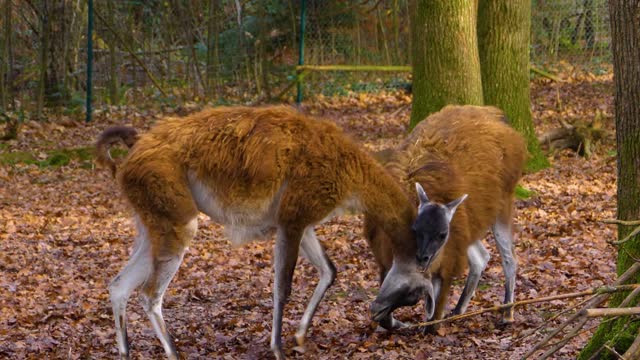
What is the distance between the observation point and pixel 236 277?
8.77m

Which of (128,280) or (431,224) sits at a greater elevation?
(431,224)

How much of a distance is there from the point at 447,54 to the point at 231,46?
927 cm

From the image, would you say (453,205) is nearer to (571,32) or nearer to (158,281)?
(158,281)

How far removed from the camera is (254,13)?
1941cm

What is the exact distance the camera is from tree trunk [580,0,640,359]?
4.72 metres

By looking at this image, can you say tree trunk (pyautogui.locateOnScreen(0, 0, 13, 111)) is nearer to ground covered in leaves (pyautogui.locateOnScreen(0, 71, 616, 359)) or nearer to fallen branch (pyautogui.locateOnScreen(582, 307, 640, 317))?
ground covered in leaves (pyautogui.locateOnScreen(0, 71, 616, 359))

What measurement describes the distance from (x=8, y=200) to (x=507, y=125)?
24.4 feet

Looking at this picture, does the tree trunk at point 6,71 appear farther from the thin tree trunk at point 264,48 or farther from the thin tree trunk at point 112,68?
the thin tree trunk at point 264,48

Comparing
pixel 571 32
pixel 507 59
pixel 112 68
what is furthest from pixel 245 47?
pixel 507 59

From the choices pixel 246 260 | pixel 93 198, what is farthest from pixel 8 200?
pixel 246 260

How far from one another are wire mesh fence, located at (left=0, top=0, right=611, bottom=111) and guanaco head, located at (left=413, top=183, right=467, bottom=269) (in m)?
12.4

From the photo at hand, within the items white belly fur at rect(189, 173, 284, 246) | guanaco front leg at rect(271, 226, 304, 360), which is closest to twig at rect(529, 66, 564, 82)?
white belly fur at rect(189, 173, 284, 246)

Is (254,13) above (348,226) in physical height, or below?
above

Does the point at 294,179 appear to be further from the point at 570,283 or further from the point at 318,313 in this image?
the point at 570,283
